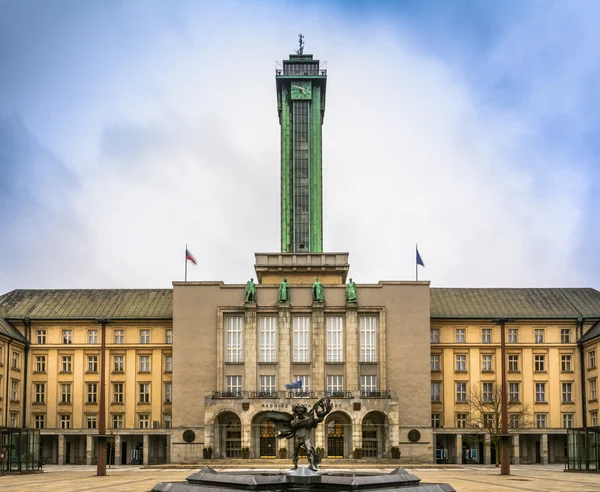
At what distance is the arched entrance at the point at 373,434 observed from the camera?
81.7m

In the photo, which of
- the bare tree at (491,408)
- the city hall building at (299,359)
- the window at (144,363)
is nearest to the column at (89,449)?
the city hall building at (299,359)

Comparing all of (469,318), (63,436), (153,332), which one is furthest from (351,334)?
(63,436)

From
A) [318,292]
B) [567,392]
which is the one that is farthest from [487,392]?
[318,292]

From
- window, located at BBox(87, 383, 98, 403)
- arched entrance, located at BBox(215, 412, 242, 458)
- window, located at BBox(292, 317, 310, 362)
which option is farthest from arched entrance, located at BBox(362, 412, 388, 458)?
window, located at BBox(87, 383, 98, 403)

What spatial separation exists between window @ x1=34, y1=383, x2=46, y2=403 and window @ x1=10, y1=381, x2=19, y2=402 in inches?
97.0

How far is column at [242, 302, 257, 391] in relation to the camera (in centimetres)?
8306

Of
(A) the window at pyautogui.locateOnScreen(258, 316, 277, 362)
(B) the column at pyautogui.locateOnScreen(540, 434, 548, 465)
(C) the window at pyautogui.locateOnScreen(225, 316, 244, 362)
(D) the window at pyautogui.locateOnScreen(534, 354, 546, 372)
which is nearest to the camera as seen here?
(A) the window at pyautogui.locateOnScreen(258, 316, 277, 362)

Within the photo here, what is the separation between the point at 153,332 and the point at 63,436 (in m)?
12.5

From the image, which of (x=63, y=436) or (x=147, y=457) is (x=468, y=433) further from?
(x=63, y=436)

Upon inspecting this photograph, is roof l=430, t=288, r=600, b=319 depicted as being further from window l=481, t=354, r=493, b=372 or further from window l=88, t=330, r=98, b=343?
window l=88, t=330, r=98, b=343

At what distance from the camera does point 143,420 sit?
293 feet

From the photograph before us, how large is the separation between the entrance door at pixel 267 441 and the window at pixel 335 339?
789 cm

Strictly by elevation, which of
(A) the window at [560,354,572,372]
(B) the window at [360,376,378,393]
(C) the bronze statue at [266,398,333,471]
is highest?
(A) the window at [560,354,572,372]

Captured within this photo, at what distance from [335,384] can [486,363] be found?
16.4 metres
